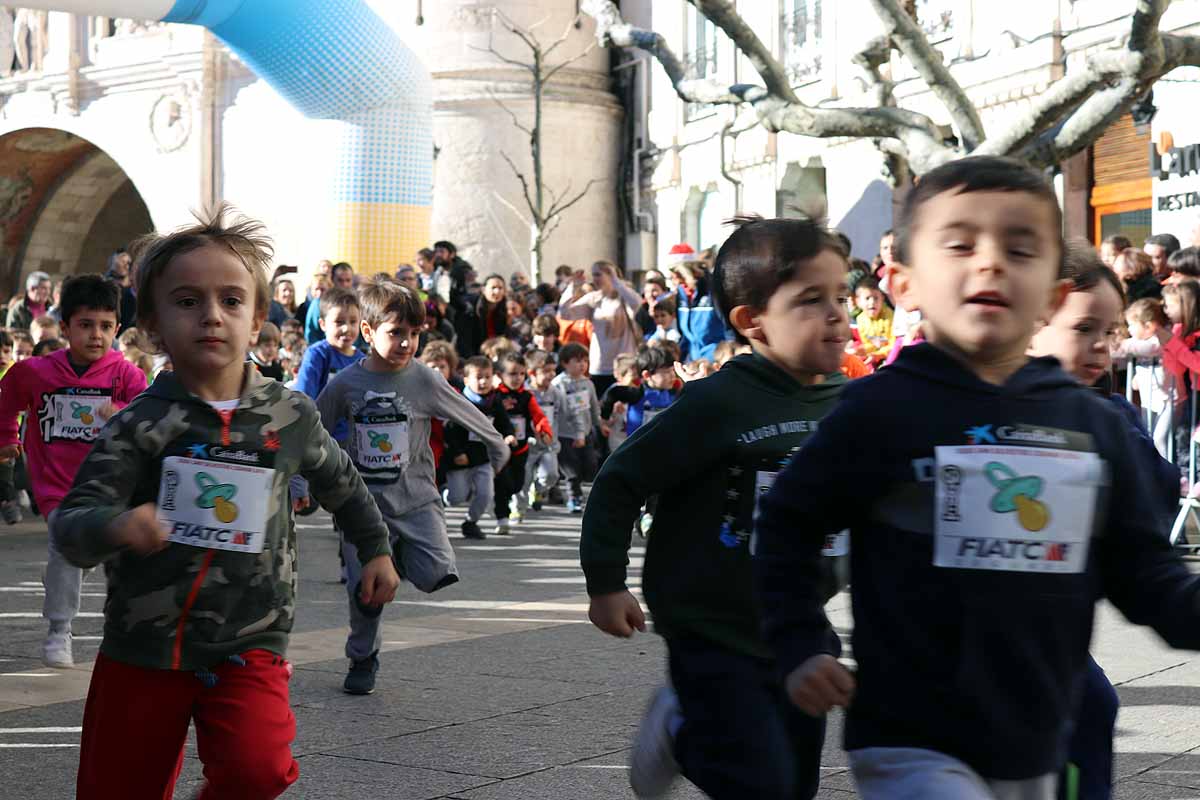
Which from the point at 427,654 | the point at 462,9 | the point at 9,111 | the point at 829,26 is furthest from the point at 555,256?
the point at 427,654

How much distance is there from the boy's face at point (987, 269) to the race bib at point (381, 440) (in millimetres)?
4074

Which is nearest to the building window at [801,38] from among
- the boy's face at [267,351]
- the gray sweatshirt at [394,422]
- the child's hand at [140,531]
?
the boy's face at [267,351]

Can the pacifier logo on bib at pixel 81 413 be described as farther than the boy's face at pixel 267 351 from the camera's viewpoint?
No

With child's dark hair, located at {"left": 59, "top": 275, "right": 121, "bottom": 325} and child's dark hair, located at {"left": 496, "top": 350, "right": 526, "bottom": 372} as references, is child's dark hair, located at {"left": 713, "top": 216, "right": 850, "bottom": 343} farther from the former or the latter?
child's dark hair, located at {"left": 496, "top": 350, "right": 526, "bottom": 372}

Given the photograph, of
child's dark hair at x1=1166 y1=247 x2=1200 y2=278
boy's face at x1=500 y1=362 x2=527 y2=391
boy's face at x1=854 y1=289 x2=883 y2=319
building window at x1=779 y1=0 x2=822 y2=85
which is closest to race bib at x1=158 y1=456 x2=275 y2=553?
child's dark hair at x1=1166 y1=247 x2=1200 y2=278

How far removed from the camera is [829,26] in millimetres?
23453

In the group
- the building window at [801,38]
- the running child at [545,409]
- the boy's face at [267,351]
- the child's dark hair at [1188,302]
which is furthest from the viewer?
the building window at [801,38]

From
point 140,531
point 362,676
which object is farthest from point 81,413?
point 140,531

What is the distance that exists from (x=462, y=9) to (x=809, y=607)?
1144 inches

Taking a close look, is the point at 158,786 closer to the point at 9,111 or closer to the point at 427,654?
the point at 427,654

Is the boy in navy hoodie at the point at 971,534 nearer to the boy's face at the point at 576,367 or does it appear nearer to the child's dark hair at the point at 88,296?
the child's dark hair at the point at 88,296

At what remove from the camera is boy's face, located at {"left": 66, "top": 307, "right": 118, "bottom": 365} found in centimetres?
735

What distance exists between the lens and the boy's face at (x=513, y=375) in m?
13.3

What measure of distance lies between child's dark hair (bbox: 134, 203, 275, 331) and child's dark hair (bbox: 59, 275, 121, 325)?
343 cm
